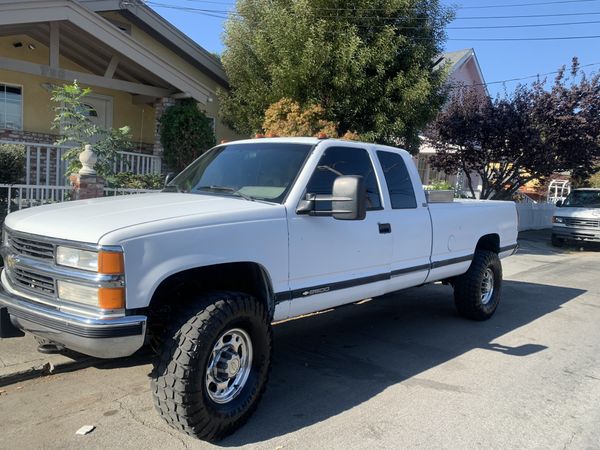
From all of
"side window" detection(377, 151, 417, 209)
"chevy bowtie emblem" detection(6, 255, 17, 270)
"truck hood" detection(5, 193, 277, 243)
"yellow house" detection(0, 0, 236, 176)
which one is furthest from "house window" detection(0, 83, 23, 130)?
"side window" detection(377, 151, 417, 209)

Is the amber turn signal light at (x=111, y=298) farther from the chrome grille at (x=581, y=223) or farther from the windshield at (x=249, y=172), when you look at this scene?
the chrome grille at (x=581, y=223)

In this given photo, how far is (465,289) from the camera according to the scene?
671 centimetres

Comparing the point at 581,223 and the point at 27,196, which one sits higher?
the point at 27,196

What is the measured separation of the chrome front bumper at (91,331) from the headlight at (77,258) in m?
0.30

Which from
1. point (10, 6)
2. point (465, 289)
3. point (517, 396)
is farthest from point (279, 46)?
point (517, 396)

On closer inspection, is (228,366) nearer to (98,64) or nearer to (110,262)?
(110,262)

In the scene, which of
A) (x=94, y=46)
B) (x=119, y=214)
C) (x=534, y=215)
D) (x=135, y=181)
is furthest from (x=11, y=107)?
(x=534, y=215)

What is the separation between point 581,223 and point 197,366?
16377 millimetres

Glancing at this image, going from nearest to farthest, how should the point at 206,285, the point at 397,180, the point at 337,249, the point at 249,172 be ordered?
1. the point at 206,285
2. the point at 337,249
3. the point at 249,172
4. the point at 397,180

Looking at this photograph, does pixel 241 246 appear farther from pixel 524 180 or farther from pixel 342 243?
pixel 524 180

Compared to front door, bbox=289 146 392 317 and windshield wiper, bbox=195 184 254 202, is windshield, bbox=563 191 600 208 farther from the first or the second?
windshield wiper, bbox=195 184 254 202

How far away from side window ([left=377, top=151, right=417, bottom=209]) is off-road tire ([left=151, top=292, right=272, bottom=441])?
2211 mm

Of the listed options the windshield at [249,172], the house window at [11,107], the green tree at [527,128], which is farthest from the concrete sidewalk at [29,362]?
the green tree at [527,128]

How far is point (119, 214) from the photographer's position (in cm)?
356
